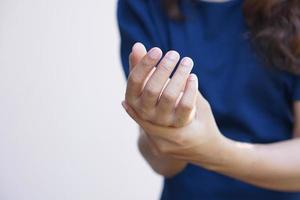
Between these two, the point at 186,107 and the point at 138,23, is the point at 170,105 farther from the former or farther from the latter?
the point at 138,23

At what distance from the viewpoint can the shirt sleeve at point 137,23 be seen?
684 millimetres

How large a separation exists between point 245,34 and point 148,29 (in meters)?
0.13

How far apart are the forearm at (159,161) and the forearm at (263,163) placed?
0.32 ft

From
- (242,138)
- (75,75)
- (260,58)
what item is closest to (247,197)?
(242,138)

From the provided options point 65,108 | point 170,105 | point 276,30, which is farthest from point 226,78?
point 65,108

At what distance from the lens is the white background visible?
4.85 feet

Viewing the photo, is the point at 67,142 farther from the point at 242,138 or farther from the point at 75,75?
the point at 242,138

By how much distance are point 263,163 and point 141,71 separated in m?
0.20

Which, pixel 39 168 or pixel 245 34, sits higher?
pixel 245 34

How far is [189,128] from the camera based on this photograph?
512 mm

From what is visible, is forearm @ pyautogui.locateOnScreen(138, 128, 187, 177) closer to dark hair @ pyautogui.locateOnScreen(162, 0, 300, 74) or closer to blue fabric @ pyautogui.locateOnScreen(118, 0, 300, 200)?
blue fabric @ pyautogui.locateOnScreen(118, 0, 300, 200)

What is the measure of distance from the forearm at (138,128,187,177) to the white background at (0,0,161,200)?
0.78 metres

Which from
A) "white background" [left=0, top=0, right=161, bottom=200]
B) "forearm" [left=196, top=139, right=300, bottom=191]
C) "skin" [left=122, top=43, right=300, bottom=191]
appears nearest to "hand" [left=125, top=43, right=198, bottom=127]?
"skin" [left=122, top=43, right=300, bottom=191]

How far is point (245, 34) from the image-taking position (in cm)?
64
